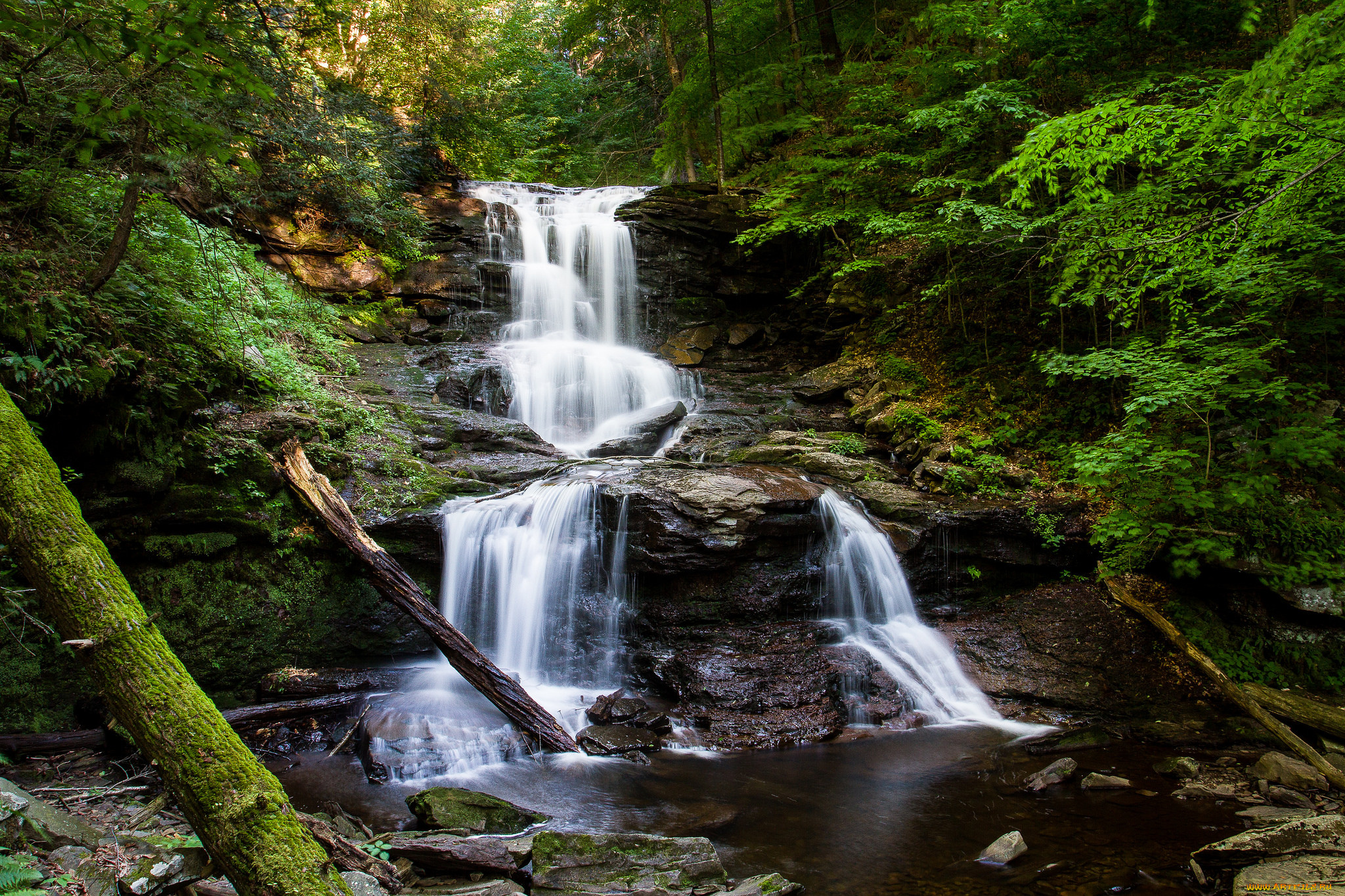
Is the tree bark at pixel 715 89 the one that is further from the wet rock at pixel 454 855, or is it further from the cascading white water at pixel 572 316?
the wet rock at pixel 454 855

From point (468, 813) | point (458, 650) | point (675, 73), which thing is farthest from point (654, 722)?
point (675, 73)

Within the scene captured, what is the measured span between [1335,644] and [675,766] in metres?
6.28

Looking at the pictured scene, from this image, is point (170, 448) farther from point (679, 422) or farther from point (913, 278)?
point (913, 278)

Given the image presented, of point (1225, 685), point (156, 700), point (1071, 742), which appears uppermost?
point (156, 700)

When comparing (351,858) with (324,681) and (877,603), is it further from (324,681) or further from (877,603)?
(877,603)

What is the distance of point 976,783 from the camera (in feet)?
16.6

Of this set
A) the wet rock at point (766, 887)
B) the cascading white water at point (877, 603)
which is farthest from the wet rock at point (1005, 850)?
the cascading white water at point (877, 603)

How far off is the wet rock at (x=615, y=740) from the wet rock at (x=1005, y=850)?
9.00 ft

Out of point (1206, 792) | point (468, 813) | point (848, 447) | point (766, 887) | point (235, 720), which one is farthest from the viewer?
point (848, 447)

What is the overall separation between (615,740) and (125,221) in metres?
5.59

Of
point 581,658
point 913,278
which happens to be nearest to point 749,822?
point 581,658

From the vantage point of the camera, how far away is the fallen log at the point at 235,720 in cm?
443

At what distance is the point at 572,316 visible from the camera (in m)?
13.8

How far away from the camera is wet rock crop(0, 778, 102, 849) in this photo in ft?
9.08
